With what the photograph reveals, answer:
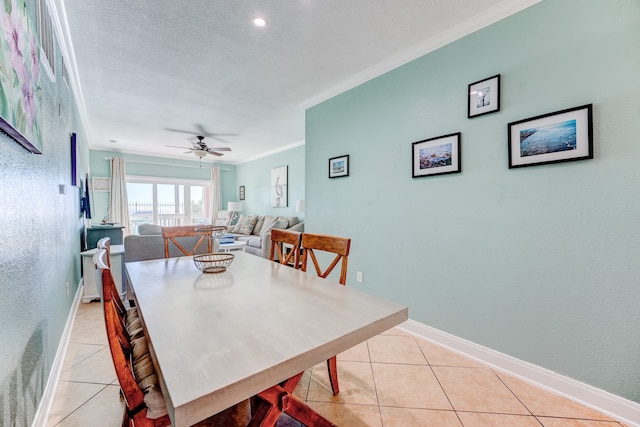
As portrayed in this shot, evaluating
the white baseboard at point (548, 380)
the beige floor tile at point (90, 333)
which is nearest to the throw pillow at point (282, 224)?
the beige floor tile at point (90, 333)

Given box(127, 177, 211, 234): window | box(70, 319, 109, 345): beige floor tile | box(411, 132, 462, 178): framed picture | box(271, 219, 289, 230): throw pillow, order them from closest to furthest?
box(411, 132, 462, 178): framed picture
box(70, 319, 109, 345): beige floor tile
box(271, 219, 289, 230): throw pillow
box(127, 177, 211, 234): window

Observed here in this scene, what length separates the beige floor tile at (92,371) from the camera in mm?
1745

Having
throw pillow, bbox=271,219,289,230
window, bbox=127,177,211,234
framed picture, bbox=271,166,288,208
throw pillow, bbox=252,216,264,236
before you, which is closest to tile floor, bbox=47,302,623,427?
throw pillow, bbox=271,219,289,230

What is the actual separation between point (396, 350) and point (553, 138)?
5.84ft

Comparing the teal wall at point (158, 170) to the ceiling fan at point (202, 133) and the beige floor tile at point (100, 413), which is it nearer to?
the ceiling fan at point (202, 133)

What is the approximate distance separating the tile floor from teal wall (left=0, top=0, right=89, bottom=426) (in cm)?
23

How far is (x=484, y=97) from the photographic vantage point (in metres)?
1.94

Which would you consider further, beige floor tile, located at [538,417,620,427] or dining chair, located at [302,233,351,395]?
dining chair, located at [302,233,351,395]

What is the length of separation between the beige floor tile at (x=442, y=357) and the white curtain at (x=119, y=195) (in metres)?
6.48

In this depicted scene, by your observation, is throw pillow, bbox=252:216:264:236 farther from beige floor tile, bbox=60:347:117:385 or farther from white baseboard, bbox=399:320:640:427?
white baseboard, bbox=399:320:640:427

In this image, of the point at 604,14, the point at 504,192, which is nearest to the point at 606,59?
the point at 604,14

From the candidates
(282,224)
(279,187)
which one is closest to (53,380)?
(282,224)

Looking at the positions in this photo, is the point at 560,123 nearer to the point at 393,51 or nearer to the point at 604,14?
the point at 604,14

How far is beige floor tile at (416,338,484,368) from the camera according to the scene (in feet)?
6.41
